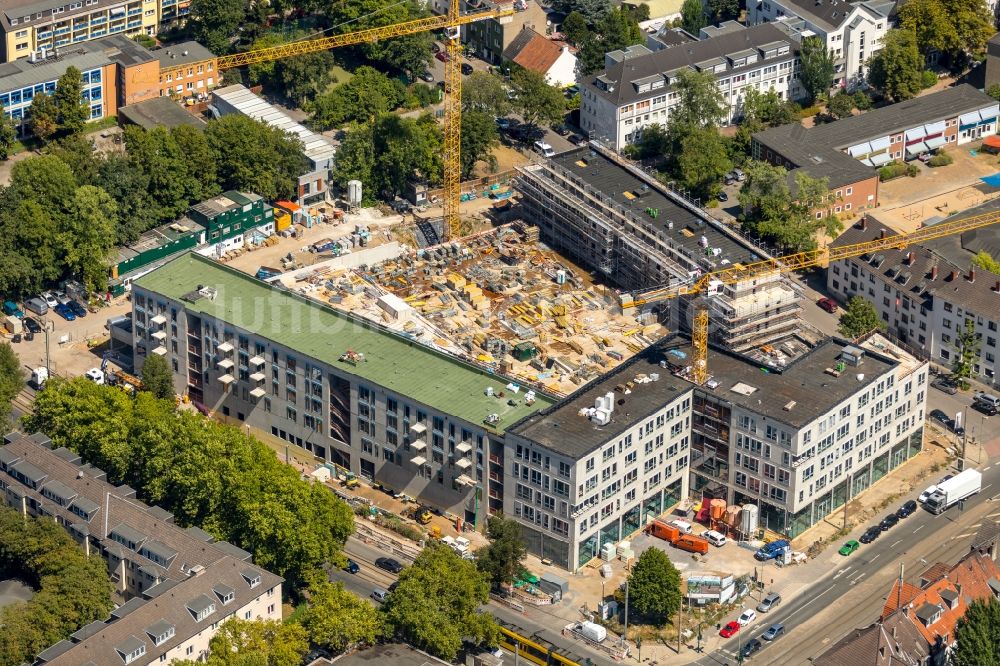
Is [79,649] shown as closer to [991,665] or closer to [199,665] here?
[199,665]

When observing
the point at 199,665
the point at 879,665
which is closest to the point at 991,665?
the point at 879,665

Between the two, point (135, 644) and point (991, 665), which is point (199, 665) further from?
point (991, 665)

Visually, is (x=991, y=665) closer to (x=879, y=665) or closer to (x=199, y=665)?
(x=879, y=665)

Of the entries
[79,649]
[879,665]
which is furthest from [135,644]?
[879,665]

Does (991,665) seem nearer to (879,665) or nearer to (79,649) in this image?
(879,665)
